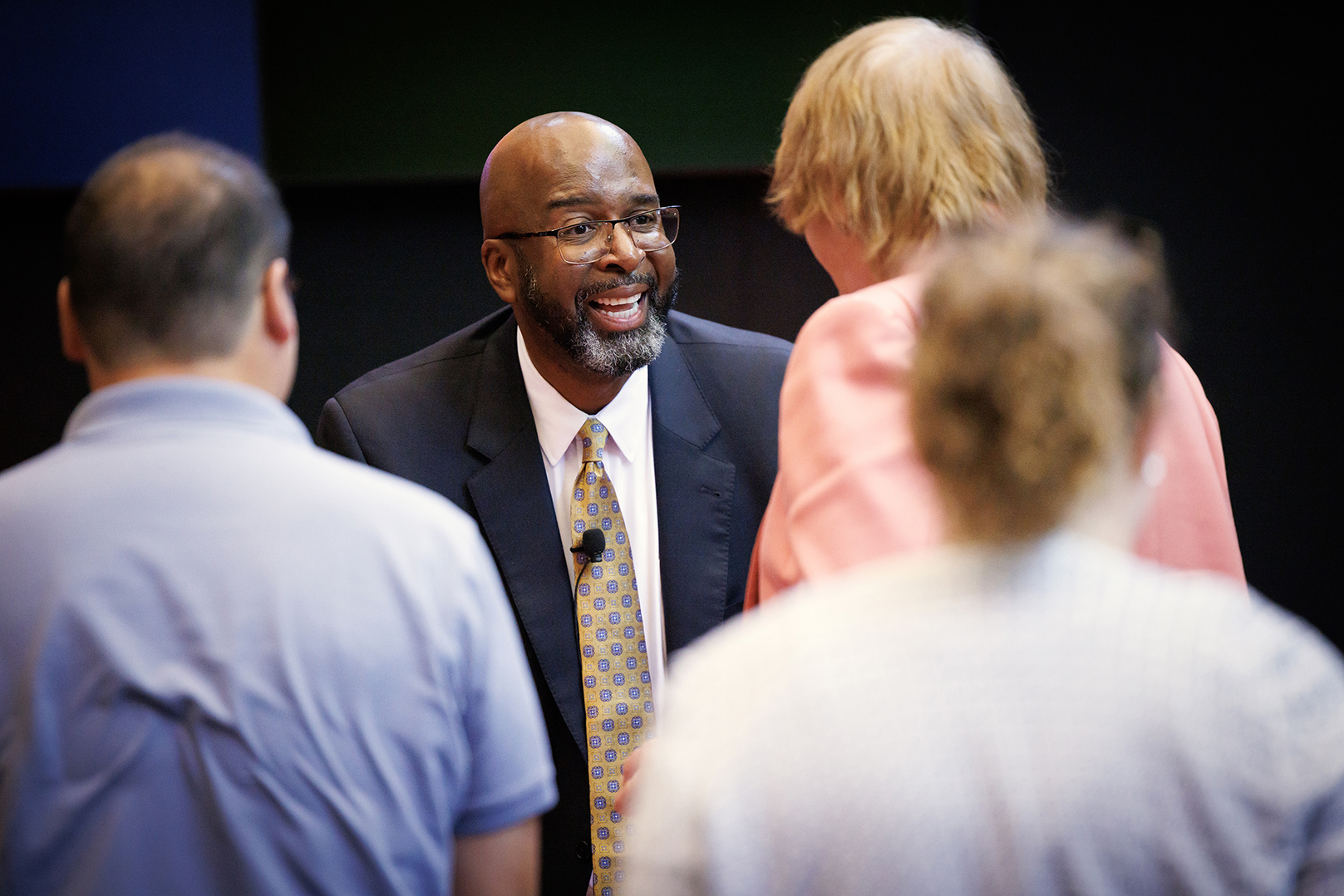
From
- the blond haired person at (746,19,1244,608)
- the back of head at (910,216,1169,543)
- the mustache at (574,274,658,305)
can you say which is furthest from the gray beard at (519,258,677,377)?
the back of head at (910,216,1169,543)

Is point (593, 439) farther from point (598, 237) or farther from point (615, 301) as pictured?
point (598, 237)

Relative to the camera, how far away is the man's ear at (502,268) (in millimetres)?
2248

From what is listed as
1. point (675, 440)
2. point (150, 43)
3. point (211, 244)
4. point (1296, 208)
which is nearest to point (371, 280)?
point (150, 43)

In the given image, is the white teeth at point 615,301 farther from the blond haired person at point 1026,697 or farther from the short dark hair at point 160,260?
the blond haired person at point 1026,697

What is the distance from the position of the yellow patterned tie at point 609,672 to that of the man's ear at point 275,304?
0.85 metres

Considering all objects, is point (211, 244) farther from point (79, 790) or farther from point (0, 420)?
point (0, 420)

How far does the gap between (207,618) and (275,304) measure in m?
0.32

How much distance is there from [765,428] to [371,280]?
4.11 feet

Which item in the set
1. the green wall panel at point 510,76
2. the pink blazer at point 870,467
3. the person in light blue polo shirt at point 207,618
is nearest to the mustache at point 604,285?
the green wall panel at point 510,76

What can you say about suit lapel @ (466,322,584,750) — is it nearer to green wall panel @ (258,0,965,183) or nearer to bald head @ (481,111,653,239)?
bald head @ (481,111,653,239)

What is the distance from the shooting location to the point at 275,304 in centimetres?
119

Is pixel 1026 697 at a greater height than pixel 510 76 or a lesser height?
lesser

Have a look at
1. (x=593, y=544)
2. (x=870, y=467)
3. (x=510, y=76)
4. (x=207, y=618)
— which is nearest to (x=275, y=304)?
(x=207, y=618)

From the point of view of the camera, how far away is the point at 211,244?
113 centimetres
